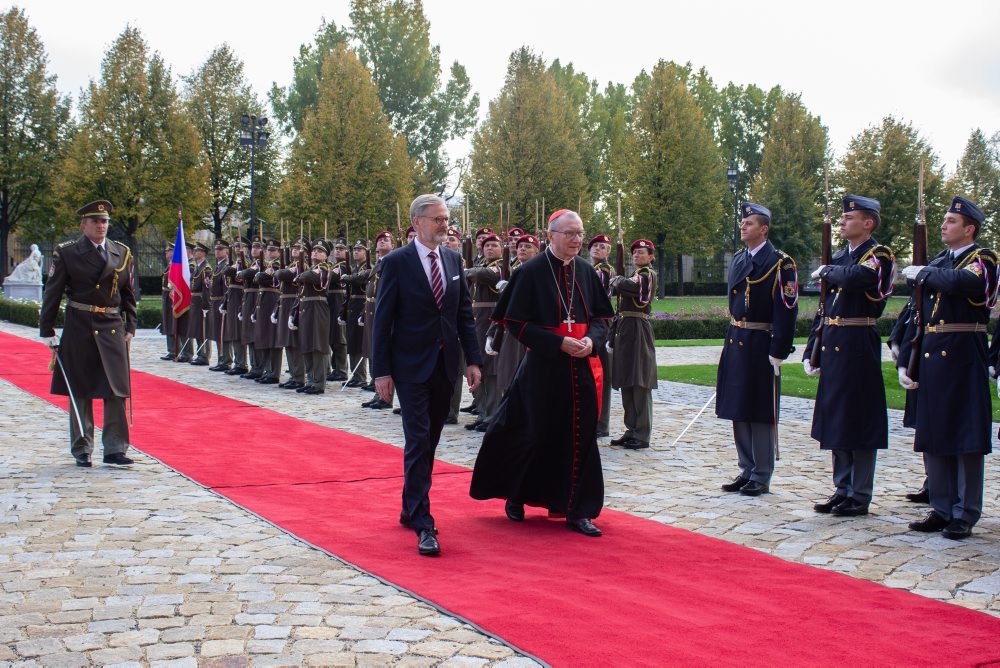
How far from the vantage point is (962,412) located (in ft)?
21.4

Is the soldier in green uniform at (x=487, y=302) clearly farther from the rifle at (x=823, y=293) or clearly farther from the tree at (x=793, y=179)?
the tree at (x=793, y=179)

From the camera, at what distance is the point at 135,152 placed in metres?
37.3

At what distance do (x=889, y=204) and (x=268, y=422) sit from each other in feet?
116

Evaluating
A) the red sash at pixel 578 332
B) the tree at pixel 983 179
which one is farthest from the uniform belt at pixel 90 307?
the tree at pixel 983 179

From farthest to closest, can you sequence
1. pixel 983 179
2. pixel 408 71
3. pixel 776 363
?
pixel 983 179 → pixel 408 71 → pixel 776 363

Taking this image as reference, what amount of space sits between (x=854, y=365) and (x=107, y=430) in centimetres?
611

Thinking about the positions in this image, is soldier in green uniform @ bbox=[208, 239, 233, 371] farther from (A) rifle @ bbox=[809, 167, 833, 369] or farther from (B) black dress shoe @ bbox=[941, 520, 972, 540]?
(B) black dress shoe @ bbox=[941, 520, 972, 540]

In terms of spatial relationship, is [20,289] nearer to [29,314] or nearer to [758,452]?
[29,314]

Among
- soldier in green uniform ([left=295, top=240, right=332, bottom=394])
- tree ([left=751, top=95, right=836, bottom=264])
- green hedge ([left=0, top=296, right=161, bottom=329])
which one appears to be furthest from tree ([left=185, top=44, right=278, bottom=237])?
soldier in green uniform ([left=295, top=240, right=332, bottom=394])

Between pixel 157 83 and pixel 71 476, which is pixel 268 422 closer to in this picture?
pixel 71 476

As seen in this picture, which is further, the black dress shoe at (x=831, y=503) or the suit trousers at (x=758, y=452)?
the suit trousers at (x=758, y=452)

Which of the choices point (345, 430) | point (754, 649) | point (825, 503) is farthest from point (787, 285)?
point (345, 430)

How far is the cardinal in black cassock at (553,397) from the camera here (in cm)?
653

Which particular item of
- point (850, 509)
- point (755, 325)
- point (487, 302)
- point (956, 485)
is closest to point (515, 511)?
point (850, 509)
